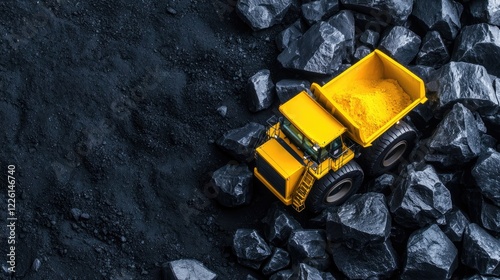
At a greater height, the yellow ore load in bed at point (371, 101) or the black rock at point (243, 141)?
the yellow ore load in bed at point (371, 101)

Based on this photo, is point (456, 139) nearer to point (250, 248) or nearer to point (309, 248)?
point (309, 248)

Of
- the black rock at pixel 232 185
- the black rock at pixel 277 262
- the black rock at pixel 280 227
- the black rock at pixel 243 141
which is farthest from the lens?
the black rock at pixel 243 141

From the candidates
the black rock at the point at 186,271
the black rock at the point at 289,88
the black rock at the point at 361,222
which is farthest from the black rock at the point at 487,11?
the black rock at the point at 186,271

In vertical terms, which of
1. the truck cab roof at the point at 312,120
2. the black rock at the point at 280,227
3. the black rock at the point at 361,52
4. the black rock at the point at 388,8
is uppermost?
the black rock at the point at 388,8

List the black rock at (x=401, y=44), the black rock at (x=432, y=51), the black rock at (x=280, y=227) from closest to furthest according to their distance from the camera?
1. the black rock at (x=280, y=227)
2. the black rock at (x=401, y=44)
3. the black rock at (x=432, y=51)

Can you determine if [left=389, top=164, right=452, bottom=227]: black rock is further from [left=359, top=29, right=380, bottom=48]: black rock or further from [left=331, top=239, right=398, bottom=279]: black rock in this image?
[left=359, top=29, right=380, bottom=48]: black rock

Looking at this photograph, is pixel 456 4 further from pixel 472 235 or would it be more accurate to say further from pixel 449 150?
pixel 472 235

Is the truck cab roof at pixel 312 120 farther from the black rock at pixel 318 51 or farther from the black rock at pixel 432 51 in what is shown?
the black rock at pixel 432 51

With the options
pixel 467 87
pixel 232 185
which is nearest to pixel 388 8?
pixel 467 87
